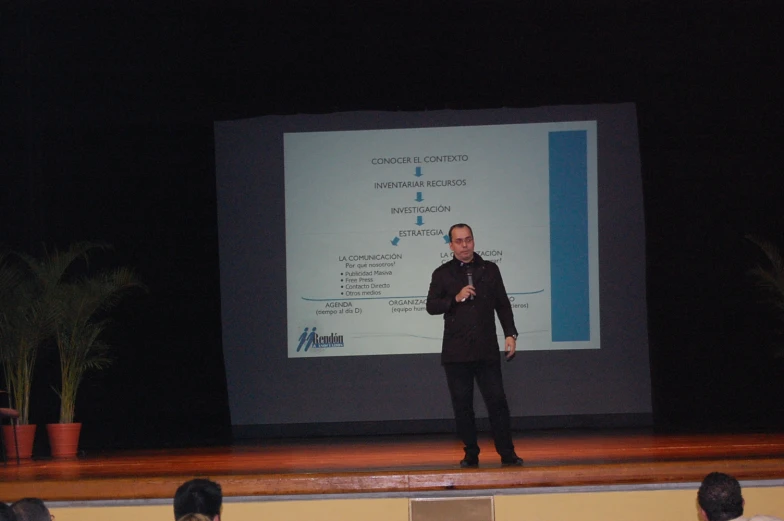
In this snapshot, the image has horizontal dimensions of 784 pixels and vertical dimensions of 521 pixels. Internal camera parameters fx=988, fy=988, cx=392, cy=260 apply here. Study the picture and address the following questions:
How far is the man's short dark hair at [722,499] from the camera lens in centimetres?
255

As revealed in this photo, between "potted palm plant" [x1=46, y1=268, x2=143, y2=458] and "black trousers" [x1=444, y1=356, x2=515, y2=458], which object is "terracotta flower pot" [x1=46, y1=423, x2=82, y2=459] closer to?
"potted palm plant" [x1=46, y1=268, x2=143, y2=458]

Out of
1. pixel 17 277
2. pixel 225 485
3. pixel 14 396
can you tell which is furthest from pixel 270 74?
pixel 225 485

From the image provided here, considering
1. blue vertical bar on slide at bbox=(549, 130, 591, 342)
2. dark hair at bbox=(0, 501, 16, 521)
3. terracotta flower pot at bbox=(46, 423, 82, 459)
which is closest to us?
dark hair at bbox=(0, 501, 16, 521)

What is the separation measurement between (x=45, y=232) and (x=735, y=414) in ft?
17.4

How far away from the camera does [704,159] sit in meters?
7.21

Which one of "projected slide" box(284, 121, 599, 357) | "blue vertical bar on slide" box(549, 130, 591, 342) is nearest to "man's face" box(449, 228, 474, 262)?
"projected slide" box(284, 121, 599, 357)

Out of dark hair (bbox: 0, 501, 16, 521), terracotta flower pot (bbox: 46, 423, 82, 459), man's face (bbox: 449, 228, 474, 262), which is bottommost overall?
terracotta flower pot (bbox: 46, 423, 82, 459)

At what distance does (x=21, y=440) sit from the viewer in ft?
19.9

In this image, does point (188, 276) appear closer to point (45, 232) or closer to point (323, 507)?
point (45, 232)

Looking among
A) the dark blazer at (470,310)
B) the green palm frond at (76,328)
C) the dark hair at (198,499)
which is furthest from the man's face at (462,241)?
the green palm frond at (76,328)

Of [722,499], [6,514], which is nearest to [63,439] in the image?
[6,514]

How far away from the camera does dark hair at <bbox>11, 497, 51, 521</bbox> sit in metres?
2.51

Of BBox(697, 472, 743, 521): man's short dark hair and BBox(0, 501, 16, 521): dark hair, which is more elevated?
BBox(0, 501, 16, 521): dark hair

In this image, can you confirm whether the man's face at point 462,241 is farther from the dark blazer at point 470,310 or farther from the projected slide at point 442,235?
the projected slide at point 442,235
